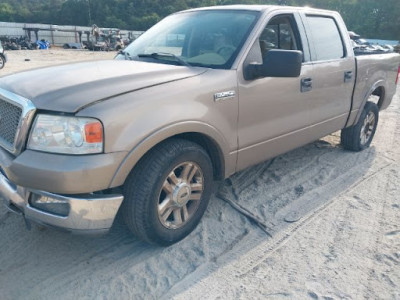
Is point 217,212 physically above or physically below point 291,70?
below

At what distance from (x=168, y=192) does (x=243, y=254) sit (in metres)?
0.76

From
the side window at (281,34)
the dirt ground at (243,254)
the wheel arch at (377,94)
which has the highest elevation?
the side window at (281,34)

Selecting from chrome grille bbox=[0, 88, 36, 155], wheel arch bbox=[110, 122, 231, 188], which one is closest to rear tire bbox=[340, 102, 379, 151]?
wheel arch bbox=[110, 122, 231, 188]

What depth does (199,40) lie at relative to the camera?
3.33 metres

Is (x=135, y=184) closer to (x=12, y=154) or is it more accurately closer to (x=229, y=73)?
(x=12, y=154)

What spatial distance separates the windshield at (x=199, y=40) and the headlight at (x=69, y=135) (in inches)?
48.1

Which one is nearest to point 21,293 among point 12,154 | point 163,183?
point 12,154

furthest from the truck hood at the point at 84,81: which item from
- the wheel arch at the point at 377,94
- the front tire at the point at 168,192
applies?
the wheel arch at the point at 377,94

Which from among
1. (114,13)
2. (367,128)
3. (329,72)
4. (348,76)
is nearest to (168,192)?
(329,72)

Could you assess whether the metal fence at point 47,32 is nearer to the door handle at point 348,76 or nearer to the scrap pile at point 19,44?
the scrap pile at point 19,44

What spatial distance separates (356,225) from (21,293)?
8.88ft

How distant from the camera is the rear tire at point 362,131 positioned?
195 inches

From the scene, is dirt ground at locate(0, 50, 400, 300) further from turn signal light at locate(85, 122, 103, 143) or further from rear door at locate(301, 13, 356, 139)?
turn signal light at locate(85, 122, 103, 143)

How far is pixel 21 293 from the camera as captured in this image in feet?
7.64
